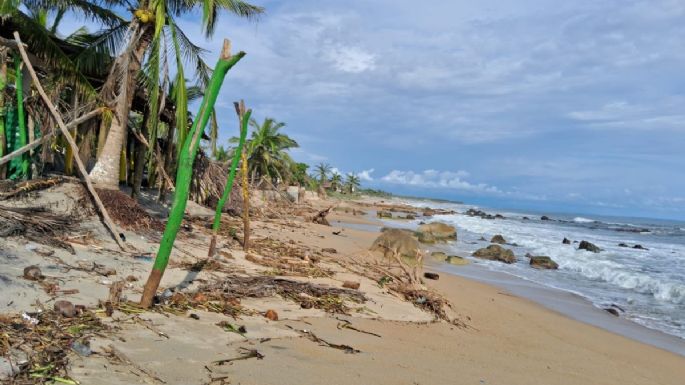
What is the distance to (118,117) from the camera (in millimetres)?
9906

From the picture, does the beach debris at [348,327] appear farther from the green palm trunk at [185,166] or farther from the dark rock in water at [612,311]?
the dark rock in water at [612,311]

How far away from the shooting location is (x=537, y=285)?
12633 mm

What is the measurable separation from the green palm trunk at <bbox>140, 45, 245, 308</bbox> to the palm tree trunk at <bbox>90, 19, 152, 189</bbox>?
5763mm

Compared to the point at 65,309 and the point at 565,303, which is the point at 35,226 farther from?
the point at 565,303

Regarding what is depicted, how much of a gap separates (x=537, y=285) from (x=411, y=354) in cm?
880

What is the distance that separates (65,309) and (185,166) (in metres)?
1.65

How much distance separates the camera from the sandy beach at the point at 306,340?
3869 mm

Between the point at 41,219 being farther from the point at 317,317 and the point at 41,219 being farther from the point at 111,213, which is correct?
the point at 317,317

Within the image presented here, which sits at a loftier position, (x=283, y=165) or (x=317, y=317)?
(x=283, y=165)

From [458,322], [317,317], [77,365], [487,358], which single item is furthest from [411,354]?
[77,365]

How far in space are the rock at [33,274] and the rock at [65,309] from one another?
98cm

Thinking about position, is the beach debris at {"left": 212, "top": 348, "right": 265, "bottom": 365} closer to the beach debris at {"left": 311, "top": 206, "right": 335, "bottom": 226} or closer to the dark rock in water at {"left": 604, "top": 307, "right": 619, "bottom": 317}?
the dark rock in water at {"left": 604, "top": 307, "right": 619, "bottom": 317}

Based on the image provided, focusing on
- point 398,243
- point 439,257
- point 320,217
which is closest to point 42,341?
point 398,243

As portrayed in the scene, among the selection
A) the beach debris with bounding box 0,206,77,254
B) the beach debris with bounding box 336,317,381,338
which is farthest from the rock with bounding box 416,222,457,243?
the beach debris with bounding box 0,206,77,254
